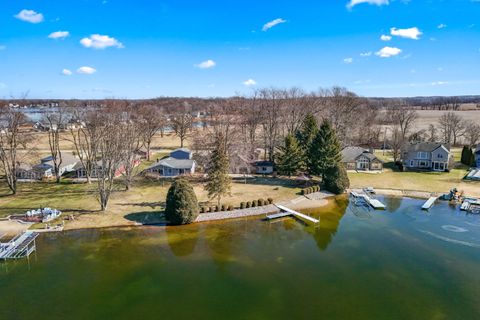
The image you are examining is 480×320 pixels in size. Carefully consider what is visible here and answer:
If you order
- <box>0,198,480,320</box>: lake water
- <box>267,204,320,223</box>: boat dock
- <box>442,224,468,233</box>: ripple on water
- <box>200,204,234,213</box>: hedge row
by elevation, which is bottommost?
<box>0,198,480,320</box>: lake water

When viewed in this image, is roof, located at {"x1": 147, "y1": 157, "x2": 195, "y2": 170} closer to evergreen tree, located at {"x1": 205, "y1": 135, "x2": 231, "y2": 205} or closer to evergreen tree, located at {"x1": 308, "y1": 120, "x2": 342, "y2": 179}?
evergreen tree, located at {"x1": 205, "y1": 135, "x2": 231, "y2": 205}

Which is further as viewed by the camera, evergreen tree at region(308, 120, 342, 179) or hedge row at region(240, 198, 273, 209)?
evergreen tree at region(308, 120, 342, 179)

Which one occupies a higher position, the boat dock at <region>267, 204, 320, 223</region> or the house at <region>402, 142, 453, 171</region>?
the house at <region>402, 142, 453, 171</region>

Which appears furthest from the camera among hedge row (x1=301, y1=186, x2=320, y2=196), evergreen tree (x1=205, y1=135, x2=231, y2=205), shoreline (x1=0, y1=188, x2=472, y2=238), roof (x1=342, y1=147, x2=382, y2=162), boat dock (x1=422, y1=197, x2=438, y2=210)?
roof (x1=342, y1=147, x2=382, y2=162)

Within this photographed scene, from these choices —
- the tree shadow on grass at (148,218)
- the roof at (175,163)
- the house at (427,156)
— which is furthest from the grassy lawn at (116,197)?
the house at (427,156)

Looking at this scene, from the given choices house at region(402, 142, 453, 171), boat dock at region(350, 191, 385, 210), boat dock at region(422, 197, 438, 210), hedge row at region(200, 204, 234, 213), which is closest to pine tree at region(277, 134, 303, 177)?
boat dock at region(350, 191, 385, 210)

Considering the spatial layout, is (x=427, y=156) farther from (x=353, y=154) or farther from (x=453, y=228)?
(x=453, y=228)

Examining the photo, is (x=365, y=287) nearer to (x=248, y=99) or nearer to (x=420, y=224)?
(x=420, y=224)

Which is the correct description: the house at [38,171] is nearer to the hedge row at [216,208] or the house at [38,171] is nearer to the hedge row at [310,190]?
the hedge row at [216,208]
